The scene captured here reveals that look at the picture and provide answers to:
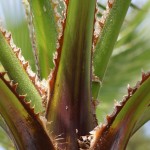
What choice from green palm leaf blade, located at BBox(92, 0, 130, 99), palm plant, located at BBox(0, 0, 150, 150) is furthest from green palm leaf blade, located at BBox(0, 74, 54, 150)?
green palm leaf blade, located at BBox(92, 0, 130, 99)

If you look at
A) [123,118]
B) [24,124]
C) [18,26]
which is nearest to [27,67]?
[24,124]

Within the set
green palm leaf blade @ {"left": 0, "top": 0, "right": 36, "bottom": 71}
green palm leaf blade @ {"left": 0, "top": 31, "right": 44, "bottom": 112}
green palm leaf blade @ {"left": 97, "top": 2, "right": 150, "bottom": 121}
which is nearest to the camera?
green palm leaf blade @ {"left": 0, "top": 31, "right": 44, "bottom": 112}

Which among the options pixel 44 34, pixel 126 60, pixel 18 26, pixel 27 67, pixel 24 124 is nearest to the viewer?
pixel 24 124

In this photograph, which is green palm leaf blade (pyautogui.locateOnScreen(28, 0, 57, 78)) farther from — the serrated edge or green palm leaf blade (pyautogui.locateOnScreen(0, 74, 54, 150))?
green palm leaf blade (pyautogui.locateOnScreen(0, 74, 54, 150))

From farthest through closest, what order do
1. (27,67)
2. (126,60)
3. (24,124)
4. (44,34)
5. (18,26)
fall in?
(126,60)
(18,26)
(44,34)
(27,67)
(24,124)

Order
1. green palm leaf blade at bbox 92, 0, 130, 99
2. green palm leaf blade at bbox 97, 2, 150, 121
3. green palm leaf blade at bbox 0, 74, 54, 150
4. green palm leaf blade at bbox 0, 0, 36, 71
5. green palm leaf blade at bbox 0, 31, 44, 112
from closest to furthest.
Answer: green palm leaf blade at bbox 0, 74, 54, 150 → green palm leaf blade at bbox 0, 31, 44, 112 → green palm leaf blade at bbox 92, 0, 130, 99 → green palm leaf blade at bbox 0, 0, 36, 71 → green palm leaf blade at bbox 97, 2, 150, 121

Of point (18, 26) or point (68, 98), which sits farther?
point (18, 26)

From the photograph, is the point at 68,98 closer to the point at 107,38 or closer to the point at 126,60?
the point at 107,38
